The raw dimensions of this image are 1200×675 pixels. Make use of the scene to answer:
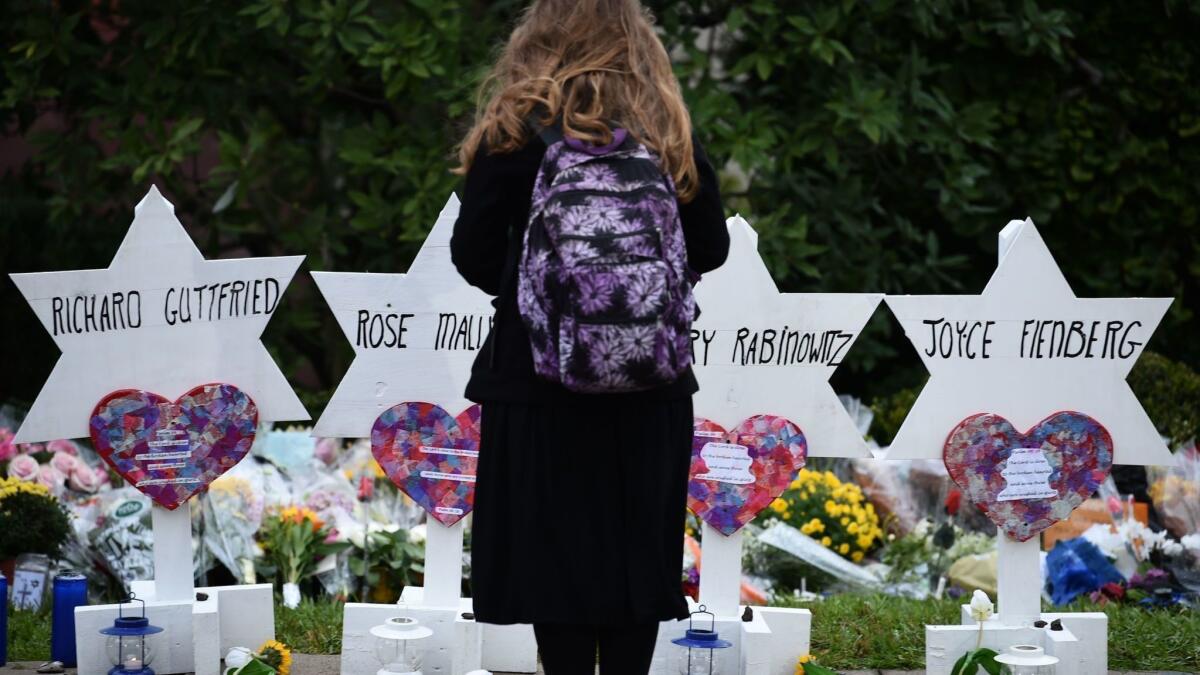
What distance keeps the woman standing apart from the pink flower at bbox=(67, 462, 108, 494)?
9.92 feet

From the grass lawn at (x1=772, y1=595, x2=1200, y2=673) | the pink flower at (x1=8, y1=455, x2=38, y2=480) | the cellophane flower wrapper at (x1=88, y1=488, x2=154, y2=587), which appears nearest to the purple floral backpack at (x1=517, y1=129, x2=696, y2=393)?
the grass lawn at (x1=772, y1=595, x2=1200, y2=673)

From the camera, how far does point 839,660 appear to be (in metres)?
3.98

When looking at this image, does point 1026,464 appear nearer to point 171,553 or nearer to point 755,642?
point 755,642

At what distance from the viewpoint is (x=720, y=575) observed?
12.3 ft

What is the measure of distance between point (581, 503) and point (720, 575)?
1.14 metres

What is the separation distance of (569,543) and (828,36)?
3931 millimetres

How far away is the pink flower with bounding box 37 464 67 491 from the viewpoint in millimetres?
5129

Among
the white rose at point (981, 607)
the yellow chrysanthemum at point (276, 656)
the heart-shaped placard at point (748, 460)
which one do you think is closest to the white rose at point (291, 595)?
the yellow chrysanthemum at point (276, 656)

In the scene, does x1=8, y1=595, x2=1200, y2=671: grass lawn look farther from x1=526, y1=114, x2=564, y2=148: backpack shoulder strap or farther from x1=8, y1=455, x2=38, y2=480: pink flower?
x1=526, y1=114, x2=564, y2=148: backpack shoulder strap

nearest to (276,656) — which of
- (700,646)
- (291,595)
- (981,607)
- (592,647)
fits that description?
(291,595)

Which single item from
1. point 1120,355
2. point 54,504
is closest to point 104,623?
point 54,504

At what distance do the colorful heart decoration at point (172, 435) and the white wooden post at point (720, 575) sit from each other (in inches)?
48.9

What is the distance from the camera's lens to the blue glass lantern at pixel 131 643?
358 centimetres

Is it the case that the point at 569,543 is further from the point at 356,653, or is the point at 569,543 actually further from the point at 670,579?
the point at 356,653
